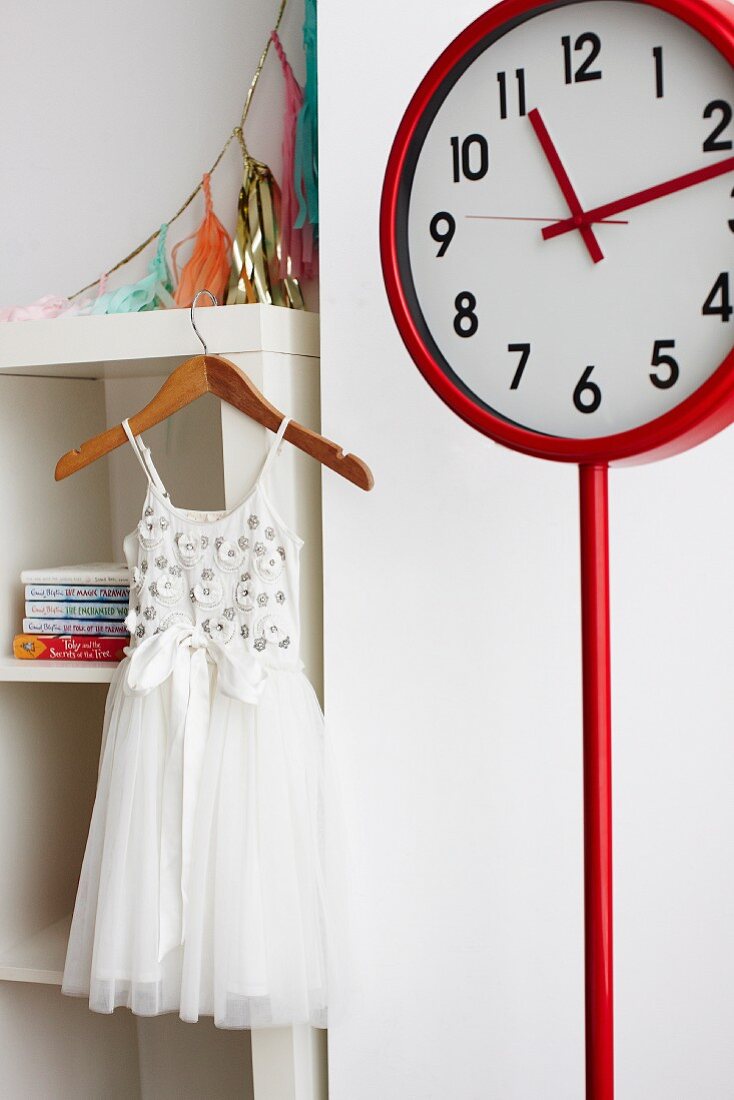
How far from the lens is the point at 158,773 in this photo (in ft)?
4.50

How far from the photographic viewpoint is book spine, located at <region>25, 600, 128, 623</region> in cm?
152

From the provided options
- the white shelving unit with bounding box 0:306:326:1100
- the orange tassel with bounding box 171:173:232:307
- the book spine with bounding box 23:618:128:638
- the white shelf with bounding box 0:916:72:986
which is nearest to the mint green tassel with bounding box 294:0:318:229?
the orange tassel with bounding box 171:173:232:307

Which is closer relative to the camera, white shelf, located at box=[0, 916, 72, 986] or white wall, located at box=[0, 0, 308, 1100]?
white shelf, located at box=[0, 916, 72, 986]

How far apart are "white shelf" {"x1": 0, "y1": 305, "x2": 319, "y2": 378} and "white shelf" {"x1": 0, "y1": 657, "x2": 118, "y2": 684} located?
0.40m

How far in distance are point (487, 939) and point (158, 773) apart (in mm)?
449

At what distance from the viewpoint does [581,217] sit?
1.00 m

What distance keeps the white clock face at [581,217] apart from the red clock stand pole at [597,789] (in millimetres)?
124

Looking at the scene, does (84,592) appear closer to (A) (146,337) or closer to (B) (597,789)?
(A) (146,337)

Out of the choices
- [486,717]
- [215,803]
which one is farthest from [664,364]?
[215,803]

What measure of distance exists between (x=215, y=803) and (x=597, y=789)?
49cm

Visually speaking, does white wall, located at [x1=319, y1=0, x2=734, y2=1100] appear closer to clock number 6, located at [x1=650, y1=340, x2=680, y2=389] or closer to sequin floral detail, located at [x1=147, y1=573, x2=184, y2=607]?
sequin floral detail, located at [x1=147, y1=573, x2=184, y2=607]

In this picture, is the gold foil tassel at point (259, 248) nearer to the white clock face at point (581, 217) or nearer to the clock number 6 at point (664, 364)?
the white clock face at point (581, 217)

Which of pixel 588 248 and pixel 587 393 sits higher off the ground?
pixel 588 248

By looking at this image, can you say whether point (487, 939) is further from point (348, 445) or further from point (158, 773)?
point (348, 445)
